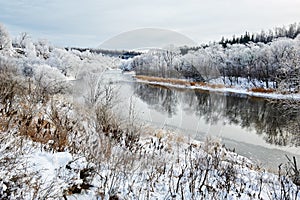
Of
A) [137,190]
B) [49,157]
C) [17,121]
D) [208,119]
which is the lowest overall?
[208,119]

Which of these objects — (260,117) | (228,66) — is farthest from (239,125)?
(228,66)

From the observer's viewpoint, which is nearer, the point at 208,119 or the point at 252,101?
the point at 208,119

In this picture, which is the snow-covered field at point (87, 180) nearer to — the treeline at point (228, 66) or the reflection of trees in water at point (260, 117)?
the reflection of trees in water at point (260, 117)

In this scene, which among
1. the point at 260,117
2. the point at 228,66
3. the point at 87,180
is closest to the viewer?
the point at 87,180

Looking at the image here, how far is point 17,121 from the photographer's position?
4195 mm

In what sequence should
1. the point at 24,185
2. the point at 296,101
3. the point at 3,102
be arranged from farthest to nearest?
the point at 296,101, the point at 3,102, the point at 24,185

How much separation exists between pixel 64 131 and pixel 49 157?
114 cm

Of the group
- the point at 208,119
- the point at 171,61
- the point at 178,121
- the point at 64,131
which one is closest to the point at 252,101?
the point at 208,119

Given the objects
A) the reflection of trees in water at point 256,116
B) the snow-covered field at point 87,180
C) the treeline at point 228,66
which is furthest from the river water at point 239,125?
the treeline at point 228,66

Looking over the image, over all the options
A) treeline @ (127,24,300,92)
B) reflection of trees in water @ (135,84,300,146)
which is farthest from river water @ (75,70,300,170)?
treeline @ (127,24,300,92)

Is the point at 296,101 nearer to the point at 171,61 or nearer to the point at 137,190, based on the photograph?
the point at 137,190

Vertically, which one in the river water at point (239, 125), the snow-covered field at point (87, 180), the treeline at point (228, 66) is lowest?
the river water at point (239, 125)

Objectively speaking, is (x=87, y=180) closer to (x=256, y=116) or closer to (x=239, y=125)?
(x=239, y=125)

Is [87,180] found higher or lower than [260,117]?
higher
